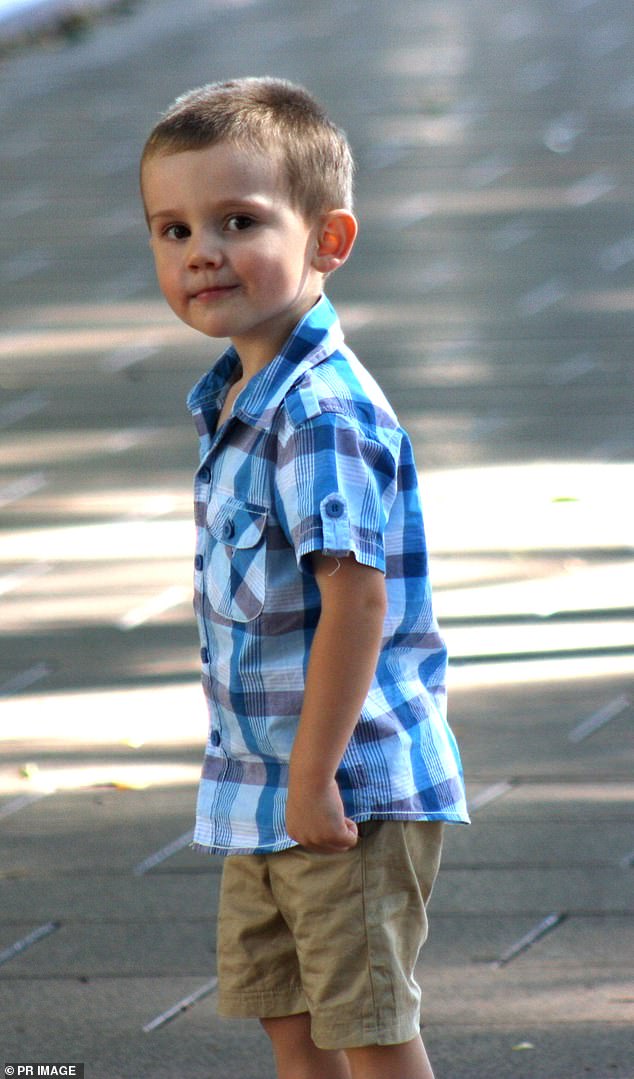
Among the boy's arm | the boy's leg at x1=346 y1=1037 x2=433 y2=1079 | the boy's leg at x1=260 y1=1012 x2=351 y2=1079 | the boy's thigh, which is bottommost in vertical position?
the boy's leg at x1=260 y1=1012 x2=351 y2=1079

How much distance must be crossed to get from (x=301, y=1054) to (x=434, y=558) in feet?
7.80

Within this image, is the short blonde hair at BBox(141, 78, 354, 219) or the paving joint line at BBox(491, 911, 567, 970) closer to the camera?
the short blonde hair at BBox(141, 78, 354, 219)

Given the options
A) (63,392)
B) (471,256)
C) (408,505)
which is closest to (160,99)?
(471,256)

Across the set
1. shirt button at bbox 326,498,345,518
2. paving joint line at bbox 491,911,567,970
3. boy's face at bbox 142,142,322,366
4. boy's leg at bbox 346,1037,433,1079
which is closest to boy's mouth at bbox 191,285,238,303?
boy's face at bbox 142,142,322,366

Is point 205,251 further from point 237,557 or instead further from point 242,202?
point 237,557

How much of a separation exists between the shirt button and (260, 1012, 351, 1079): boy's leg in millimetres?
652

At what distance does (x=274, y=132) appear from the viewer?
1.85 metres

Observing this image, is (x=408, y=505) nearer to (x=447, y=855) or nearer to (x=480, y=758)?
(x=447, y=855)

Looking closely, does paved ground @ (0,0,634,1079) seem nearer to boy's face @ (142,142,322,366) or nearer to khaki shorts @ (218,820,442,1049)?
khaki shorts @ (218,820,442,1049)

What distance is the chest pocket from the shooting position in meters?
1.83

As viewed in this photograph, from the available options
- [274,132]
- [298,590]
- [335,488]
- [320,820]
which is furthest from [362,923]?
[274,132]

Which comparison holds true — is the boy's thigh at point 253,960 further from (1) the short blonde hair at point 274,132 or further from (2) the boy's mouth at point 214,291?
(1) the short blonde hair at point 274,132

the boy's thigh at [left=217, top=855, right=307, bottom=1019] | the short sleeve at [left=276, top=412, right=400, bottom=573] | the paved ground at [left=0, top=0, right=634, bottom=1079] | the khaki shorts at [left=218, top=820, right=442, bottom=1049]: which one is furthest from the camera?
the paved ground at [left=0, top=0, right=634, bottom=1079]

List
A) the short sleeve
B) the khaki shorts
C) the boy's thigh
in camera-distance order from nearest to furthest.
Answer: the short sleeve < the khaki shorts < the boy's thigh
